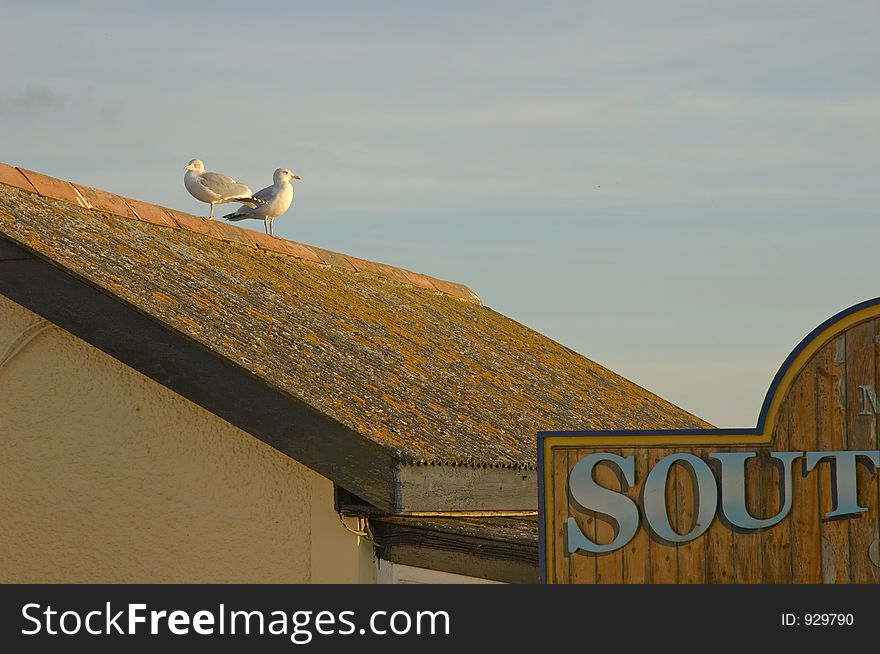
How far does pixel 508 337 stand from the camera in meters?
16.6

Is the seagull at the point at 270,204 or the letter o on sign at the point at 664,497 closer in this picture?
the letter o on sign at the point at 664,497

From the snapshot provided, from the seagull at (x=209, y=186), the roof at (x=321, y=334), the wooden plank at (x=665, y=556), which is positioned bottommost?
the wooden plank at (x=665, y=556)

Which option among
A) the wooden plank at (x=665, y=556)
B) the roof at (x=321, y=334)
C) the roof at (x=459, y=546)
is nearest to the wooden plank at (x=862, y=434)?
the wooden plank at (x=665, y=556)

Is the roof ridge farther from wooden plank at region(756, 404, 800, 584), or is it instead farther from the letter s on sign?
wooden plank at region(756, 404, 800, 584)

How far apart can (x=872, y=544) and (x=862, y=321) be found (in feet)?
3.95

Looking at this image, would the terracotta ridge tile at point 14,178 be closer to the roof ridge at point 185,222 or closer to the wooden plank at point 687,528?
the roof ridge at point 185,222

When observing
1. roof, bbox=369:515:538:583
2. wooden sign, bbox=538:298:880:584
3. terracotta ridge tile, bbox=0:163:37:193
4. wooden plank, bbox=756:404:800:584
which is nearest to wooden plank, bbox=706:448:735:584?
wooden sign, bbox=538:298:880:584

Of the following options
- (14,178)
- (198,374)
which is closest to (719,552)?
(198,374)

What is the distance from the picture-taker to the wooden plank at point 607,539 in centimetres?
761

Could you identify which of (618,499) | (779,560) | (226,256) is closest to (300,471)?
(618,499)

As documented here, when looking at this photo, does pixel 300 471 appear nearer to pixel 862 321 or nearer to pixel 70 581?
pixel 70 581

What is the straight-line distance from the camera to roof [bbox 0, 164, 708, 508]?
358 inches

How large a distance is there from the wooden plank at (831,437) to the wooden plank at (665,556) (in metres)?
0.79

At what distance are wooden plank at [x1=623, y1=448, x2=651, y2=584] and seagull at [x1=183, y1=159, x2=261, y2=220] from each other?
7266 millimetres
